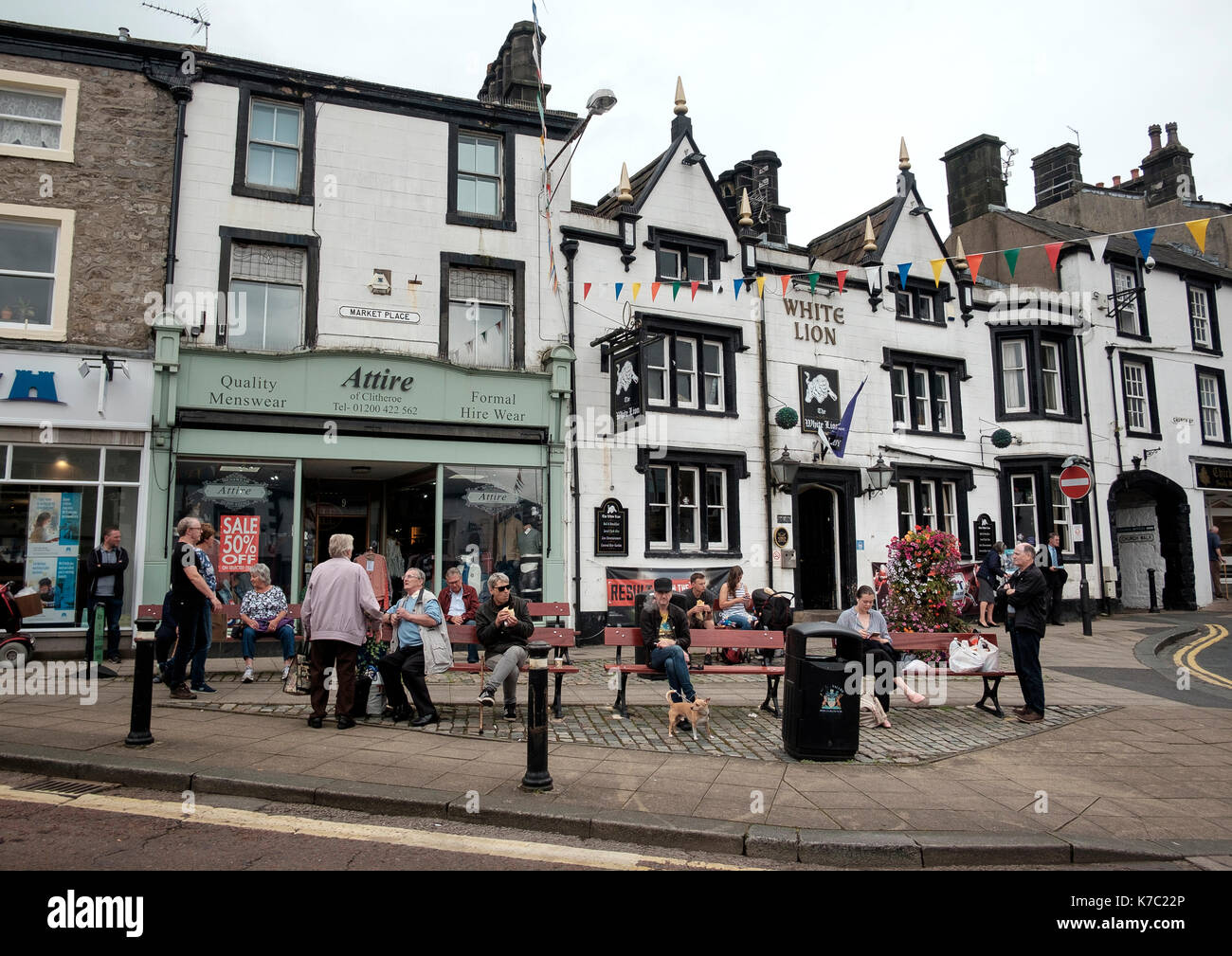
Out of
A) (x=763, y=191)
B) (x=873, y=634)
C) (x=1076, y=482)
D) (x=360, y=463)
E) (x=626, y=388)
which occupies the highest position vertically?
(x=763, y=191)

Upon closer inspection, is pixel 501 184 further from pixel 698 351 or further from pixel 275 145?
pixel 698 351

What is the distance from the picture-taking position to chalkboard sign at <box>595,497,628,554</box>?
50.9ft

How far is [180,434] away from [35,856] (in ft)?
32.2

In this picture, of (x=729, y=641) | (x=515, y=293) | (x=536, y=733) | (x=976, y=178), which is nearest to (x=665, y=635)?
(x=729, y=641)

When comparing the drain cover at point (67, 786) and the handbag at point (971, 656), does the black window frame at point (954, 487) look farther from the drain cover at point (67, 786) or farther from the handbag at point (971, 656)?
the drain cover at point (67, 786)

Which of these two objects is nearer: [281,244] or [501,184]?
[281,244]

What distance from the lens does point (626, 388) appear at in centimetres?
1551

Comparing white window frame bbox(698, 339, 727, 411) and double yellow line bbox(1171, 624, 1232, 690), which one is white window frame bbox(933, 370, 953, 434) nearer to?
white window frame bbox(698, 339, 727, 411)

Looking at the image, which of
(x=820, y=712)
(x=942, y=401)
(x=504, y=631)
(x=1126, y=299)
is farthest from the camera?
(x=1126, y=299)

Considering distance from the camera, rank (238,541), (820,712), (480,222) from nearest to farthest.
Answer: (820,712) → (238,541) → (480,222)

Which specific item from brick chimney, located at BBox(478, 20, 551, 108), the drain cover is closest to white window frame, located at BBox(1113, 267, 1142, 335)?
brick chimney, located at BBox(478, 20, 551, 108)

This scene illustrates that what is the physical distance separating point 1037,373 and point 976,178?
7.10 metres
